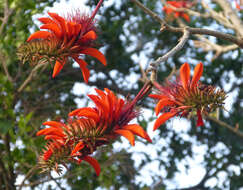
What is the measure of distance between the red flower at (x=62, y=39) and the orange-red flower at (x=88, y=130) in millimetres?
218

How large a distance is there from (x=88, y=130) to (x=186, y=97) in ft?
1.04

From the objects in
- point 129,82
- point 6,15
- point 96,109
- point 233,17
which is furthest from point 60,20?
point 129,82

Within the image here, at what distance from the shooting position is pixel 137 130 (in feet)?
3.25

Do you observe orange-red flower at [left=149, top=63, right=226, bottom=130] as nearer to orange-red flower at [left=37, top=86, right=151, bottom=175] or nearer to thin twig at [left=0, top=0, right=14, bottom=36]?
orange-red flower at [left=37, top=86, right=151, bottom=175]

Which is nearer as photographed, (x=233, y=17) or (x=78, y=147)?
(x=78, y=147)

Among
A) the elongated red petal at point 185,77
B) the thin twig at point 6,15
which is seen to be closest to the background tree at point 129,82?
the thin twig at point 6,15

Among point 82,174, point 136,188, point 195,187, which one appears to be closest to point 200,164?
point 195,187

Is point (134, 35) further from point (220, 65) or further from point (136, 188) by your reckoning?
point (136, 188)

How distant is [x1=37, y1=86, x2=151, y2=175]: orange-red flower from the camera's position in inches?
38.9

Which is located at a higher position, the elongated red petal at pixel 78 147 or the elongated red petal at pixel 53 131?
the elongated red petal at pixel 53 131

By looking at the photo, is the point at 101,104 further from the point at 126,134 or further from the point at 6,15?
the point at 6,15

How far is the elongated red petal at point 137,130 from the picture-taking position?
972 millimetres

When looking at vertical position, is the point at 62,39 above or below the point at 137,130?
above

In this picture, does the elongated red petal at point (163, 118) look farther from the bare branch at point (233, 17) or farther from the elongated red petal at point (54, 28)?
the bare branch at point (233, 17)
